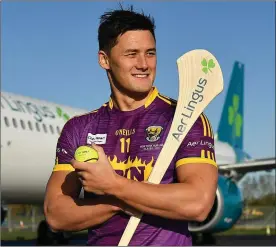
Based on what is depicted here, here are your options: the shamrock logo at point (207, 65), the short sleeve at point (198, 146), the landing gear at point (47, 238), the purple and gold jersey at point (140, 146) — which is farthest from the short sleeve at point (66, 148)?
the landing gear at point (47, 238)

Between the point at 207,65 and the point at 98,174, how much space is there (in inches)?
16.7

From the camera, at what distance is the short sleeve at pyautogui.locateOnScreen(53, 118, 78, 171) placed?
2066 millimetres

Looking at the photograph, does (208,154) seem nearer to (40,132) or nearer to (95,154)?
(95,154)

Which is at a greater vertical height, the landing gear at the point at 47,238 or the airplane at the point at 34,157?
the airplane at the point at 34,157

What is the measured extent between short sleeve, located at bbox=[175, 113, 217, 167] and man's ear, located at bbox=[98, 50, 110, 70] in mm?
331

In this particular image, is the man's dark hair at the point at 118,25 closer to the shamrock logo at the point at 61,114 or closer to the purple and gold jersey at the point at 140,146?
the purple and gold jersey at the point at 140,146

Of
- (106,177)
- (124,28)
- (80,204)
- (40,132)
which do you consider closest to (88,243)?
(80,204)

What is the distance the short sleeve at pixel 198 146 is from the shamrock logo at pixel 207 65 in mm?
123

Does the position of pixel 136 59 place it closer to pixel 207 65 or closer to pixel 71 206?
pixel 207 65

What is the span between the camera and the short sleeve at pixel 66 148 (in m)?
2.07

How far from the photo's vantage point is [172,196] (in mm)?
1806

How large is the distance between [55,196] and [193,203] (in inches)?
16.1

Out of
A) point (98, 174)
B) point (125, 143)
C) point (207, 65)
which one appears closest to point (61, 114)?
point (125, 143)

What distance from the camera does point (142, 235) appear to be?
187 centimetres
